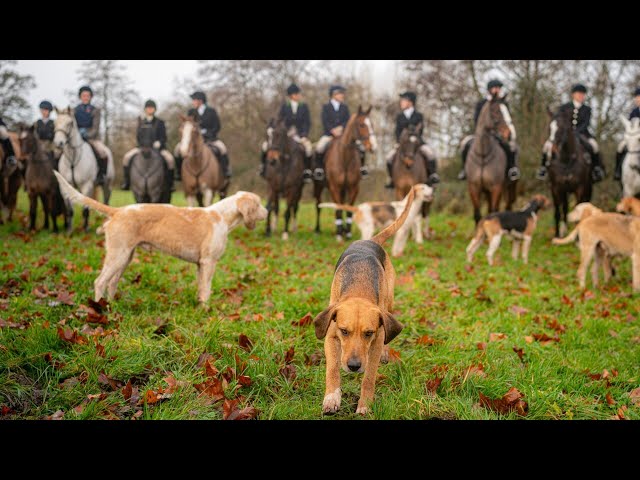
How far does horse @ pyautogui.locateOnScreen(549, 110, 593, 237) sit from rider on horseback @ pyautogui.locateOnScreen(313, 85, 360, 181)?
440cm

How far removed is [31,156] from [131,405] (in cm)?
987

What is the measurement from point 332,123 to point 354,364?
36.9ft

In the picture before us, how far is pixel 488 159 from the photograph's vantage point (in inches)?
455

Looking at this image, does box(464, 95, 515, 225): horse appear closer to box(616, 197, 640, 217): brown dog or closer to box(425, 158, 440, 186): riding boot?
box(425, 158, 440, 186): riding boot

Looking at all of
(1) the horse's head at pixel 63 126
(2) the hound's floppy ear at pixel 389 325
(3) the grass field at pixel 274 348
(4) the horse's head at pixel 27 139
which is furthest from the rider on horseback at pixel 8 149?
(2) the hound's floppy ear at pixel 389 325

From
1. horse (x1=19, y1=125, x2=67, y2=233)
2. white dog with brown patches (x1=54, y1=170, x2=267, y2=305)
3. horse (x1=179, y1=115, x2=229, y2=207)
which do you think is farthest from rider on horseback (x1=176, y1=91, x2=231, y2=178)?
white dog with brown patches (x1=54, y1=170, x2=267, y2=305)

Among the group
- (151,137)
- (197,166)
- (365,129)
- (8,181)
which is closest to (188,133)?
(197,166)

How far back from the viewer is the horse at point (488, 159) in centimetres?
1138

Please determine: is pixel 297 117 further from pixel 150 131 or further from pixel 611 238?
pixel 611 238

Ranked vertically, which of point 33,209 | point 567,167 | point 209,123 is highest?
point 209,123

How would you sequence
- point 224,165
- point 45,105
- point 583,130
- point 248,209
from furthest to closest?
point 224,165 → point 45,105 → point 583,130 → point 248,209

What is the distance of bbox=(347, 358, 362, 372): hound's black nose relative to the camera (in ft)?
9.91

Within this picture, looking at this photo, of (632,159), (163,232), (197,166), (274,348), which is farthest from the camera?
(197,166)

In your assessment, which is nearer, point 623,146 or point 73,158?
point 73,158
